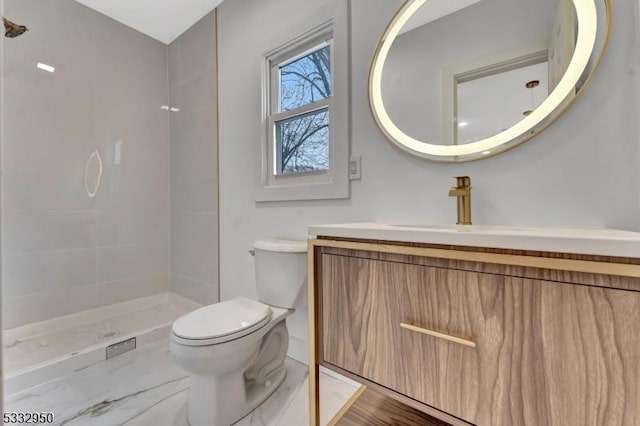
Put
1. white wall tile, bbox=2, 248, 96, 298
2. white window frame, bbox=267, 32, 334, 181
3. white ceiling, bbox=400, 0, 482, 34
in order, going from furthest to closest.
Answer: white wall tile, bbox=2, 248, 96, 298
white window frame, bbox=267, 32, 334, 181
white ceiling, bbox=400, 0, 482, 34

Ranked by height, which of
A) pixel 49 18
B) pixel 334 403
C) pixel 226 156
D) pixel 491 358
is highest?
pixel 49 18

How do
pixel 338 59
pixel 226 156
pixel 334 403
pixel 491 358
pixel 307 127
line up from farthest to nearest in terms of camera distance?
pixel 226 156 → pixel 307 127 → pixel 338 59 → pixel 334 403 → pixel 491 358

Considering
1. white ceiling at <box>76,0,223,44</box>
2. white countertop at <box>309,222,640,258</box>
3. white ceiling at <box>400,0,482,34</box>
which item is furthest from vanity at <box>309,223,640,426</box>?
white ceiling at <box>76,0,223,44</box>

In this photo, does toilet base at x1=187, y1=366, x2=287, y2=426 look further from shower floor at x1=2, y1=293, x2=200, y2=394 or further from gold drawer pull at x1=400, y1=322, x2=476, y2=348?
gold drawer pull at x1=400, y1=322, x2=476, y2=348

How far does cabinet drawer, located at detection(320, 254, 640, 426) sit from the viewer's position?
0.56 metres

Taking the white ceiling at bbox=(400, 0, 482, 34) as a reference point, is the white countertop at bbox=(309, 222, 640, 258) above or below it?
below

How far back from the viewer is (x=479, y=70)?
1.11 meters

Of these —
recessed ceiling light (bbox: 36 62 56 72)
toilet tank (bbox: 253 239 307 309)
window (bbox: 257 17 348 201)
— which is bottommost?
toilet tank (bbox: 253 239 307 309)

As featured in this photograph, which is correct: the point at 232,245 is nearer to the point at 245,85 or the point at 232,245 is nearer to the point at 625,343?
the point at 245,85

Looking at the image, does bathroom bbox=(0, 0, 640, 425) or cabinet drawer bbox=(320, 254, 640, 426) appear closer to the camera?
cabinet drawer bbox=(320, 254, 640, 426)

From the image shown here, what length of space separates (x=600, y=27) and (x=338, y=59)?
3.20 ft

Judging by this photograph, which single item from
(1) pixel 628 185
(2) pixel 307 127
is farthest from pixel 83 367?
(1) pixel 628 185

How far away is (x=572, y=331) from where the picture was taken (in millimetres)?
583

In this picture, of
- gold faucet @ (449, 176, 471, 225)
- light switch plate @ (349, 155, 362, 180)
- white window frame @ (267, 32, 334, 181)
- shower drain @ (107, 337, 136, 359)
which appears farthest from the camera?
shower drain @ (107, 337, 136, 359)
